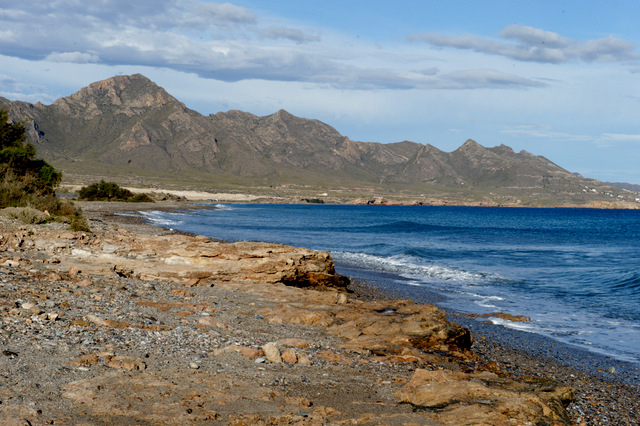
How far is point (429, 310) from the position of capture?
16.0 meters

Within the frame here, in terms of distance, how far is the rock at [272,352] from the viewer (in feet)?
33.5

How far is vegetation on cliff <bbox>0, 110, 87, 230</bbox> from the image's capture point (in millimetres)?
32406

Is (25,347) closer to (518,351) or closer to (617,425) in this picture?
(617,425)

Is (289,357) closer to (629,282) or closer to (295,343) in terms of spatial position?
(295,343)

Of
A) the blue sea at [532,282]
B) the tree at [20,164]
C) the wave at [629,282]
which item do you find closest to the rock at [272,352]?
the blue sea at [532,282]

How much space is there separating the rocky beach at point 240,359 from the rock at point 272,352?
0.04 m

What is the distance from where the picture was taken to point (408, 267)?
115 ft

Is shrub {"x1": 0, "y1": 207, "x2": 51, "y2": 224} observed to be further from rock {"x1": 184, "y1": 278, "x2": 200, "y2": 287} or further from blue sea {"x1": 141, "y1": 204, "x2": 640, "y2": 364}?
blue sea {"x1": 141, "y1": 204, "x2": 640, "y2": 364}

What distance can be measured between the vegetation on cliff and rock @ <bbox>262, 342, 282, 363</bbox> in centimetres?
2214

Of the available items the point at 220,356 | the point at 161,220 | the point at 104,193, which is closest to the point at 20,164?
the point at 161,220

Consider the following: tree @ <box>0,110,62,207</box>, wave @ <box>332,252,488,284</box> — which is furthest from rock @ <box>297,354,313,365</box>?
tree @ <box>0,110,62,207</box>

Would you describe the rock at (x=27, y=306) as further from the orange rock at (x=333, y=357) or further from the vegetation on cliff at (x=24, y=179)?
the vegetation on cliff at (x=24, y=179)

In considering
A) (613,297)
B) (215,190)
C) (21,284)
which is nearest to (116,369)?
(21,284)

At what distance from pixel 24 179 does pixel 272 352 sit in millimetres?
35760
